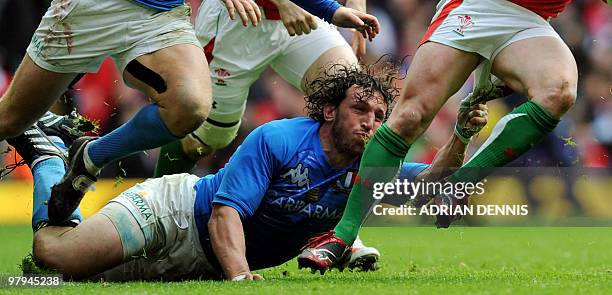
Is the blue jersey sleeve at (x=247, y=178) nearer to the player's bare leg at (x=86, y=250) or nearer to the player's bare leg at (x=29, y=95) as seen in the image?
the player's bare leg at (x=86, y=250)

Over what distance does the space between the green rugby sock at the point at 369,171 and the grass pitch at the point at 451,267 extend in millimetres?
232

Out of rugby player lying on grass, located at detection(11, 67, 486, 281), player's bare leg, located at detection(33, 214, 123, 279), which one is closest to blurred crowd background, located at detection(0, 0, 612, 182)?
rugby player lying on grass, located at detection(11, 67, 486, 281)

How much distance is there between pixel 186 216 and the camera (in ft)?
16.9

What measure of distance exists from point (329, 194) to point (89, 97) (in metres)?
6.29

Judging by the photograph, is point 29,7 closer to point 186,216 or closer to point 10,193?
point 10,193

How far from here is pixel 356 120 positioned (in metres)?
5.07

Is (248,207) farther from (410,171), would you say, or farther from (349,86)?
(410,171)

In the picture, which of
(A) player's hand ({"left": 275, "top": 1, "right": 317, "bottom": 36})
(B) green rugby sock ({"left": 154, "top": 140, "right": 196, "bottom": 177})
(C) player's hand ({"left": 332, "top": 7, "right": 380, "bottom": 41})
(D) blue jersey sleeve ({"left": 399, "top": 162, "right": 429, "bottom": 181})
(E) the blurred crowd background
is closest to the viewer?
(D) blue jersey sleeve ({"left": 399, "top": 162, "right": 429, "bottom": 181})

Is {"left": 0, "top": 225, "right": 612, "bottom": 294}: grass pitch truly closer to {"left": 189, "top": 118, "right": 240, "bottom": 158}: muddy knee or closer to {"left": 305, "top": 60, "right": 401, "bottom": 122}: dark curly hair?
{"left": 305, "top": 60, "right": 401, "bottom": 122}: dark curly hair

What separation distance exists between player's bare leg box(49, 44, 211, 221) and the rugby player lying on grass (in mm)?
259

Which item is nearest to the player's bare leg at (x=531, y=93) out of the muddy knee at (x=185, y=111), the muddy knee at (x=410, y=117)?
the muddy knee at (x=410, y=117)

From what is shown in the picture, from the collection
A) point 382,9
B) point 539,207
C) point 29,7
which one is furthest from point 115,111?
point 539,207

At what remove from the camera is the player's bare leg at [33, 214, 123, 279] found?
5.02 meters

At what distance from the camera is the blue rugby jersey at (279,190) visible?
487 cm
